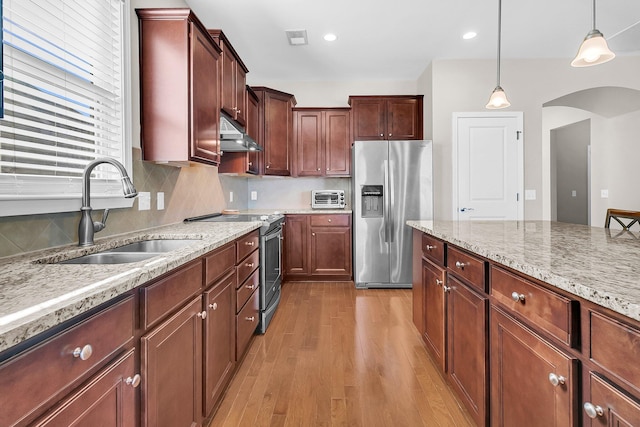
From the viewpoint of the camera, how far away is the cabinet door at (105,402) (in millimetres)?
690

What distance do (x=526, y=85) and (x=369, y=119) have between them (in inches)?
76.8

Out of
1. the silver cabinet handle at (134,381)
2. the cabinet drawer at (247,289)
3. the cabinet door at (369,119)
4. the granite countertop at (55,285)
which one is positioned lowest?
the cabinet drawer at (247,289)

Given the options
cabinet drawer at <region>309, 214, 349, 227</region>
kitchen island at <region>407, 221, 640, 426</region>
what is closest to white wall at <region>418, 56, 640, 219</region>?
cabinet drawer at <region>309, 214, 349, 227</region>

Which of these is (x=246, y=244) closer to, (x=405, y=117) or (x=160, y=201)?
(x=160, y=201)

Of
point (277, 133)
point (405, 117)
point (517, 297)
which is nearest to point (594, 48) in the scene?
point (517, 297)

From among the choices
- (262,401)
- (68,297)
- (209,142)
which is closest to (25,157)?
(68,297)

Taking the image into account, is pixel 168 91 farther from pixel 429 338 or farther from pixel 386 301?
pixel 386 301

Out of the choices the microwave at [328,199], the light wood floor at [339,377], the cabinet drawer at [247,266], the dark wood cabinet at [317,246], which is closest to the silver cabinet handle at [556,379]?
the light wood floor at [339,377]

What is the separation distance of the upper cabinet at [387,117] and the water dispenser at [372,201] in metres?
0.79

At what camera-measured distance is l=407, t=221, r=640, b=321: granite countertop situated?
0.74 meters

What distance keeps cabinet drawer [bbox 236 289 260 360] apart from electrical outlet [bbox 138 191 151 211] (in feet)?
2.95

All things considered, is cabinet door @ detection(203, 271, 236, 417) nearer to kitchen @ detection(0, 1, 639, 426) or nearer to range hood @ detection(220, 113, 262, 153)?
kitchen @ detection(0, 1, 639, 426)

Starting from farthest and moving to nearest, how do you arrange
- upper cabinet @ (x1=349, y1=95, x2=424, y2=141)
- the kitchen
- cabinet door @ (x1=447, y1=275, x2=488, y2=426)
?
upper cabinet @ (x1=349, y1=95, x2=424, y2=141)
the kitchen
cabinet door @ (x1=447, y1=275, x2=488, y2=426)

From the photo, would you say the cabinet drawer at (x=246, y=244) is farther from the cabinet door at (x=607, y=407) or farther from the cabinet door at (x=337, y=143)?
the cabinet door at (x=337, y=143)
